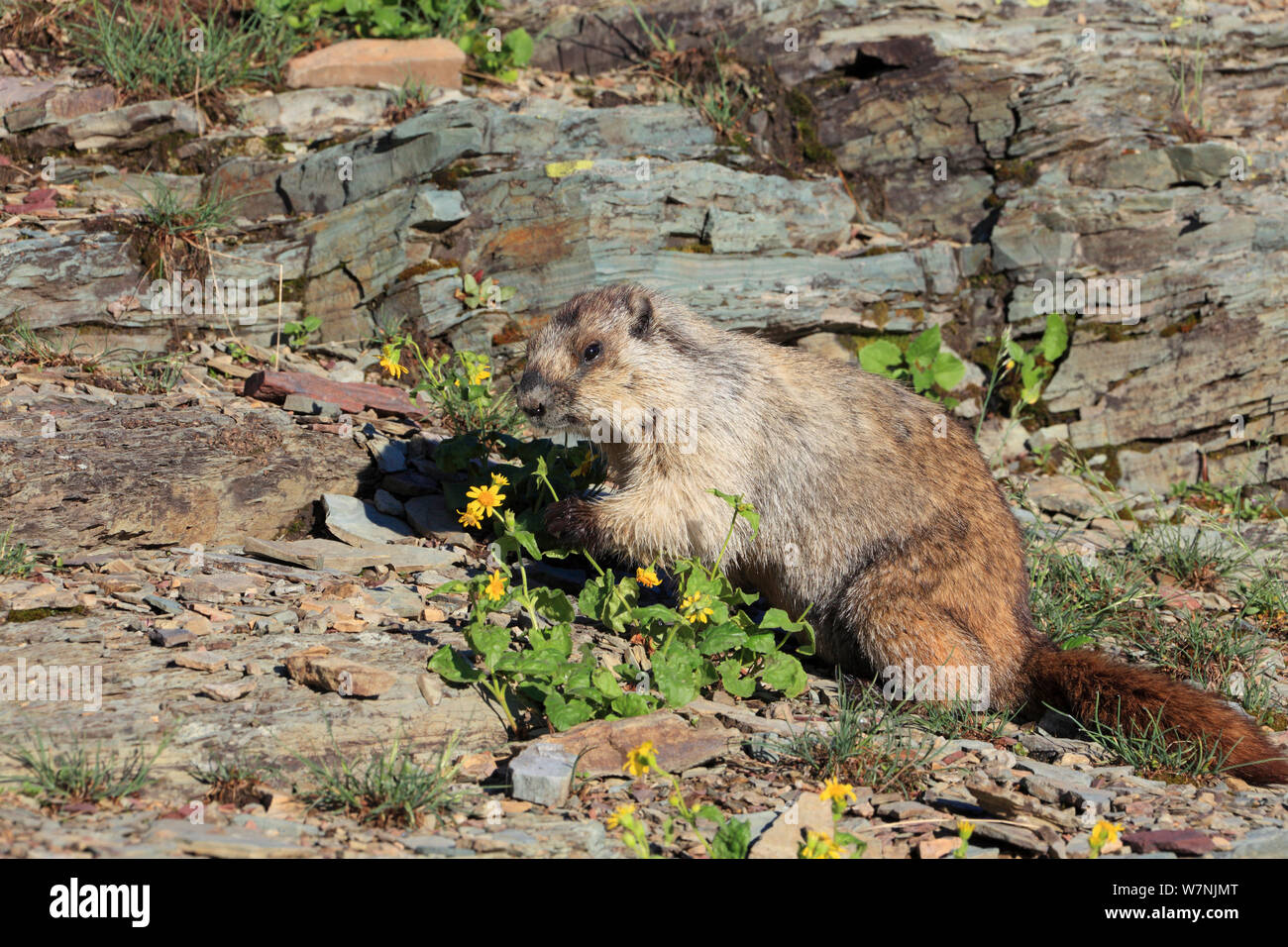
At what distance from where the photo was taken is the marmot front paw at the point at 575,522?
6.05 metres

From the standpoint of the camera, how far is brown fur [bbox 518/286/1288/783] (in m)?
5.85

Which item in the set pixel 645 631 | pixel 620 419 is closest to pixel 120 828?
pixel 645 631

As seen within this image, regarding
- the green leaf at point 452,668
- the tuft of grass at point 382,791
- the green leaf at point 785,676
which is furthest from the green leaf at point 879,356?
the tuft of grass at point 382,791

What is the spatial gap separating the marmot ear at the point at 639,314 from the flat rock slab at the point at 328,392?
2491 mm

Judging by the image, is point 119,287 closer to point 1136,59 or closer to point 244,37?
point 244,37

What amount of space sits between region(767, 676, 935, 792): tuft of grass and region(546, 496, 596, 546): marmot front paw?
167 cm

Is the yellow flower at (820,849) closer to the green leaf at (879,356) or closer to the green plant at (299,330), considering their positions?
the green leaf at (879,356)

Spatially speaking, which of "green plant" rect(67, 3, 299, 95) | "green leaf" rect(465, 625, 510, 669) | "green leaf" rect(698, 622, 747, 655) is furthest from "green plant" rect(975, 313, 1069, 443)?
"green plant" rect(67, 3, 299, 95)

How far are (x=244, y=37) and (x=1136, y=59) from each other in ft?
28.2

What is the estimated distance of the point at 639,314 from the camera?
6207 mm

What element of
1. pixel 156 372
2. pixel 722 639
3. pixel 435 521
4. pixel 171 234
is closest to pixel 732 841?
pixel 722 639

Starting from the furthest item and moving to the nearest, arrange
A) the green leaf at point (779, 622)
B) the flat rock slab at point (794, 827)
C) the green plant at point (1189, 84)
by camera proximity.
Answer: the green plant at point (1189, 84) → the green leaf at point (779, 622) → the flat rock slab at point (794, 827)

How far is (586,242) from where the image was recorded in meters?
8.79

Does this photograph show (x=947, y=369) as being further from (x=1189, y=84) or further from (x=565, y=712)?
(x=565, y=712)
